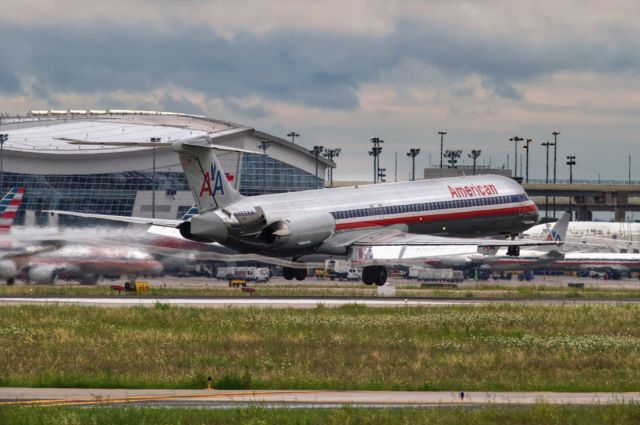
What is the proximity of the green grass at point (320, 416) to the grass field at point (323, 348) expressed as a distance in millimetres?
5750

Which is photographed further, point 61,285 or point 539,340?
point 61,285

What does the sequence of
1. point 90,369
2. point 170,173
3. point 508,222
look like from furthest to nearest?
1. point 170,173
2. point 508,222
3. point 90,369

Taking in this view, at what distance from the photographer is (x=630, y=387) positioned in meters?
32.3

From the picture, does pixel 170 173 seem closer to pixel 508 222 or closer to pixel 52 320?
pixel 508 222

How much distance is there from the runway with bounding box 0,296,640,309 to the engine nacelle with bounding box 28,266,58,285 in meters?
12.2

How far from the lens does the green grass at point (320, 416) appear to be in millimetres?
24531

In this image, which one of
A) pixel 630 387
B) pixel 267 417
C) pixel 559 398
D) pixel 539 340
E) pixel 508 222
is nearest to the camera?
pixel 267 417

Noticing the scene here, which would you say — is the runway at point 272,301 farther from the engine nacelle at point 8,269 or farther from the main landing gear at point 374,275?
the main landing gear at point 374,275

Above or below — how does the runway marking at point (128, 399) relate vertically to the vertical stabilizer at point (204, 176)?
below

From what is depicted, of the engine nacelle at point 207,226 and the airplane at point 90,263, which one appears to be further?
the airplane at point 90,263

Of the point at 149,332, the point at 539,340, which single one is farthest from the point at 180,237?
the point at 539,340

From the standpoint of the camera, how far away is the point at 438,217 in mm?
86438

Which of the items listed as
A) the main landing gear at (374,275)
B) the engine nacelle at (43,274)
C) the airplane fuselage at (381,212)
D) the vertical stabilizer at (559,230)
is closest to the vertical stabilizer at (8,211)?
the engine nacelle at (43,274)

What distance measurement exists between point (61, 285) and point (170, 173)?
9576 centimetres
